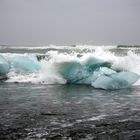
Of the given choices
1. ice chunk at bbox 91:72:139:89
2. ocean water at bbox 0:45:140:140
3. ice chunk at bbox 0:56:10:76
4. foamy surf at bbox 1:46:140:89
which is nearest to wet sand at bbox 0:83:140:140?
ocean water at bbox 0:45:140:140

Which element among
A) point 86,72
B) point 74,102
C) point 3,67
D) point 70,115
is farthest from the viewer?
point 3,67

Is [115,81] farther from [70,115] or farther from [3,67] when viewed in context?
[3,67]

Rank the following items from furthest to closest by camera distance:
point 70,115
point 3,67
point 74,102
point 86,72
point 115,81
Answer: point 3,67 → point 86,72 → point 115,81 → point 74,102 → point 70,115

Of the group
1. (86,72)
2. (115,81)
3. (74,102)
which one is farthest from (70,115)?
(86,72)

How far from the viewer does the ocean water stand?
6035 mm

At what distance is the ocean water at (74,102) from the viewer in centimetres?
604

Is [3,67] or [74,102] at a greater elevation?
[3,67]

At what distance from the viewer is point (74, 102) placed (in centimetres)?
891

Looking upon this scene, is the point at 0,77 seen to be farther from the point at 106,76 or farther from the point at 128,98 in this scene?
the point at 128,98

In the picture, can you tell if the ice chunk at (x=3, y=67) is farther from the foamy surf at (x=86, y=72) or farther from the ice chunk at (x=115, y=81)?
the ice chunk at (x=115, y=81)

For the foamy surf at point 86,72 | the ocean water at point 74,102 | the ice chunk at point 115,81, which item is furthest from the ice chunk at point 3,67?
the ice chunk at point 115,81

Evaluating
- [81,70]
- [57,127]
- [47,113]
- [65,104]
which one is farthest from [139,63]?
[57,127]

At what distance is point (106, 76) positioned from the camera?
1227 centimetres

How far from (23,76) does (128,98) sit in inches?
285
